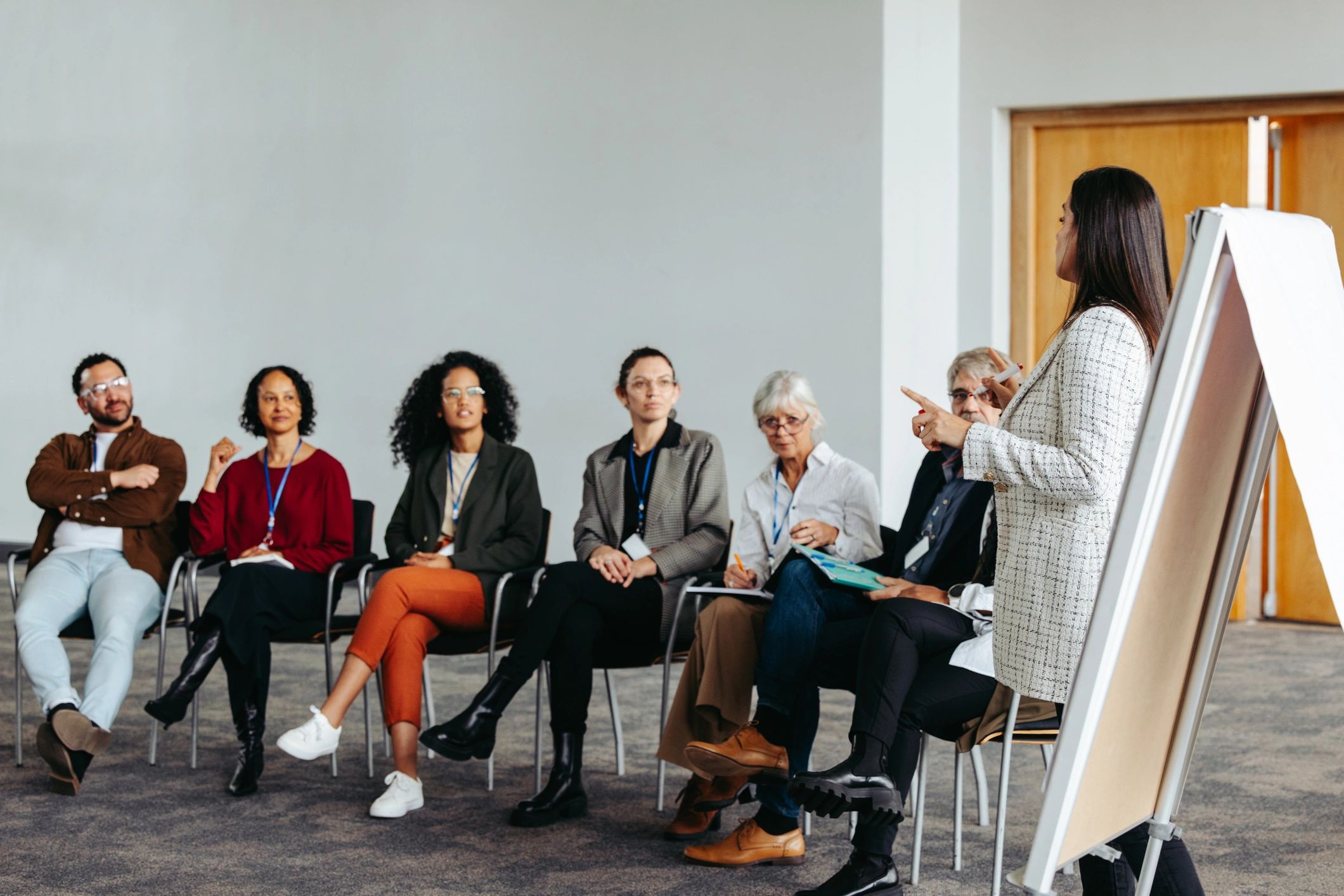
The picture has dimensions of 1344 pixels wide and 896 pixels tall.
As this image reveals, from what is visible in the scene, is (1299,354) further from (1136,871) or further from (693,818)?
(693,818)

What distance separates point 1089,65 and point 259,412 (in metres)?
4.14

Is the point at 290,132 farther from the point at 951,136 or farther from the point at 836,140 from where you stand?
the point at 951,136

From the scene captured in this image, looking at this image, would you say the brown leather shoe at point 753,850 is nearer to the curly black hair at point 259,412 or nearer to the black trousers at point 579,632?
the black trousers at point 579,632

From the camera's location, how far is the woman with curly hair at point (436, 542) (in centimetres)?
375

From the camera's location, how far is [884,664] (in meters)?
2.85

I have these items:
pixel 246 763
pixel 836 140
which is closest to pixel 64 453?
pixel 246 763

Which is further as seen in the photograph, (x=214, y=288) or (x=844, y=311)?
(x=214, y=288)

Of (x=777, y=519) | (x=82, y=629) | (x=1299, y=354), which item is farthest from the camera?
(x=82, y=629)

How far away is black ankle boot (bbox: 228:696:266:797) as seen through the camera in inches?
153

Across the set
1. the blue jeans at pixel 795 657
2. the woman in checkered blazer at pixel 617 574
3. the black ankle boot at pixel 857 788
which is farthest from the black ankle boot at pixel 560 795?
the black ankle boot at pixel 857 788

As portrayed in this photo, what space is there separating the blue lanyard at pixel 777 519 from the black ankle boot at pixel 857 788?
41.5 inches

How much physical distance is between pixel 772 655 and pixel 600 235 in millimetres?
3752

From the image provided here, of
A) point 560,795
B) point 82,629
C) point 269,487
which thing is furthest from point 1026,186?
point 82,629

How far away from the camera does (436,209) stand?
6.98 m
